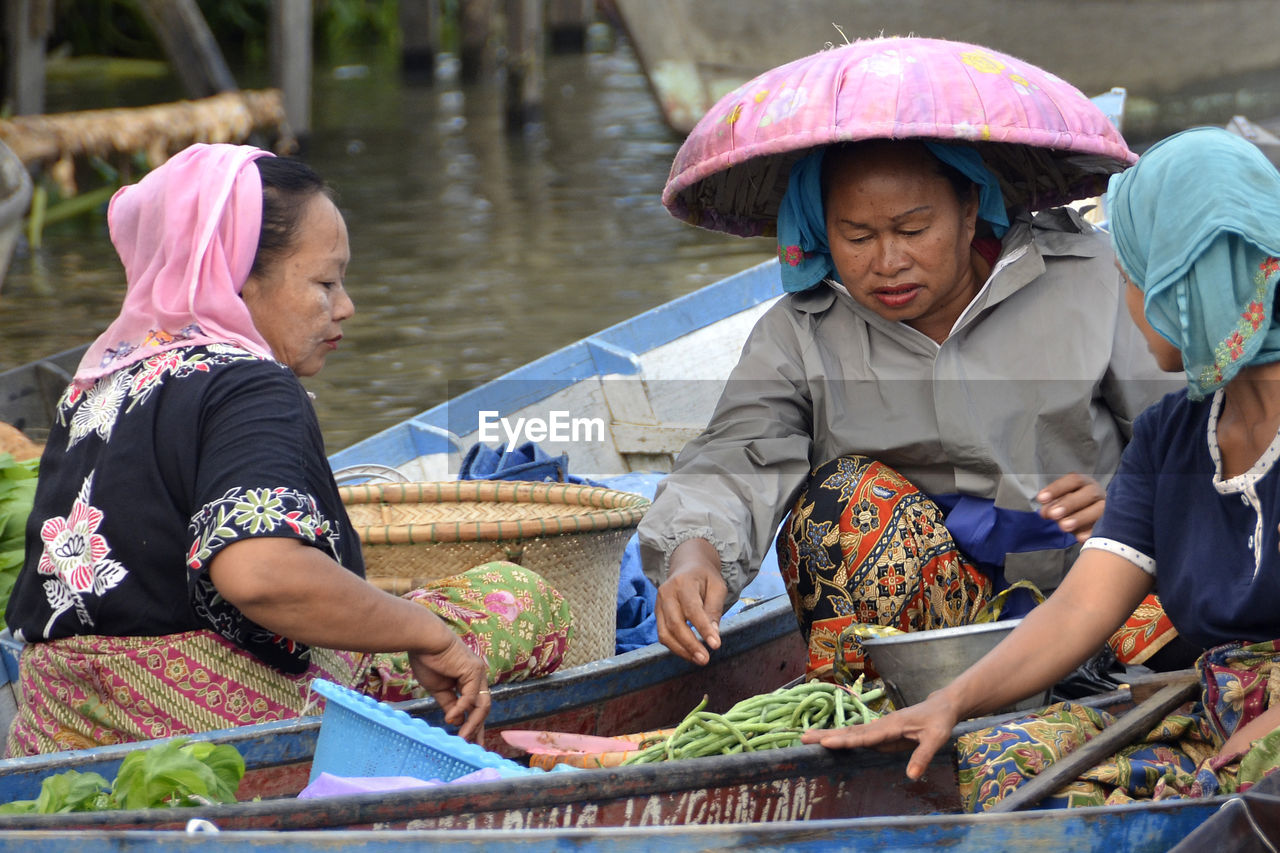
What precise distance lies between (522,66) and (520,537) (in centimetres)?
993

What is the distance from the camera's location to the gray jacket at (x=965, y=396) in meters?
2.49

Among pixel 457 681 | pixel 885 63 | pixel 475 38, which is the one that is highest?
pixel 885 63

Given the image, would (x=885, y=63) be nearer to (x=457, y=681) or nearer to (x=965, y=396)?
(x=965, y=396)

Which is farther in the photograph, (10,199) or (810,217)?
(10,199)

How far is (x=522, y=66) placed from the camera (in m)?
12.0

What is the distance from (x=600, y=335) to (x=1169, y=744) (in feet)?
8.97

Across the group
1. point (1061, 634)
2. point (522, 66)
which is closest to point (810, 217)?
point (1061, 634)

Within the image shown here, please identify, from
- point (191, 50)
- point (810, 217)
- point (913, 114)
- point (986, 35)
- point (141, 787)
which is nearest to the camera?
point (141, 787)

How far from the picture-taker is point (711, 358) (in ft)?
15.0

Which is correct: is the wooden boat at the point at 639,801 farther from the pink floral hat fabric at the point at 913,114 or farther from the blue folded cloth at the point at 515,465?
the blue folded cloth at the point at 515,465

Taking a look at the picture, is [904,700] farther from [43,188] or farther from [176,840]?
[43,188]

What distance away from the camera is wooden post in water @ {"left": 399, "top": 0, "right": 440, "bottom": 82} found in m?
15.6

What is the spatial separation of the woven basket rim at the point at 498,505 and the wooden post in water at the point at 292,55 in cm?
724

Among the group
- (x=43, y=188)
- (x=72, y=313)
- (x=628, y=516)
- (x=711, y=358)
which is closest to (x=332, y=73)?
(x=43, y=188)
